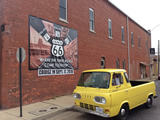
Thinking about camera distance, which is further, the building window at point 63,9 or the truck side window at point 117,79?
the building window at point 63,9

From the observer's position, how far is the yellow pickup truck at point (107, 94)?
16.0 ft

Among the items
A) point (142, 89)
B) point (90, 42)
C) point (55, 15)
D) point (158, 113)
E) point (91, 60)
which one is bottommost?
point (158, 113)

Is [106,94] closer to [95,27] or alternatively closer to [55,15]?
[55,15]

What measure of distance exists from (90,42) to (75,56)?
268cm

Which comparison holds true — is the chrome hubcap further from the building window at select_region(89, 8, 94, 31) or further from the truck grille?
the building window at select_region(89, 8, 94, 31)

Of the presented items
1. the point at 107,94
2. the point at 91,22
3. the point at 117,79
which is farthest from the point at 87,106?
the point at 91,22

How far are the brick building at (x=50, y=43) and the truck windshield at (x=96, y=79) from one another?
335 centimetres

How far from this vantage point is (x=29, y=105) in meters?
7.61

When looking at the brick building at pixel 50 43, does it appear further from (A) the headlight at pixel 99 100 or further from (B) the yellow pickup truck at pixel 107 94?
(A) the headlight at pixel 99 100

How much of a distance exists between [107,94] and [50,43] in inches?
218

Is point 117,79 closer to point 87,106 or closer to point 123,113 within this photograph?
point 123,113

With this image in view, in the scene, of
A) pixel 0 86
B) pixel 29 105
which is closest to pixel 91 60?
pixel 29 105

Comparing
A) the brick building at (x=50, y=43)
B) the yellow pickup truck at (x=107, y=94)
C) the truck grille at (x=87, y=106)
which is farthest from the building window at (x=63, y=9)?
the truck grille at (x=87, y=106)

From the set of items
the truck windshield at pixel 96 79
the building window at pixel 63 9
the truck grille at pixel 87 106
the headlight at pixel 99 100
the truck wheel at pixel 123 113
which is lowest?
the truck wheel at pixel 123 113
